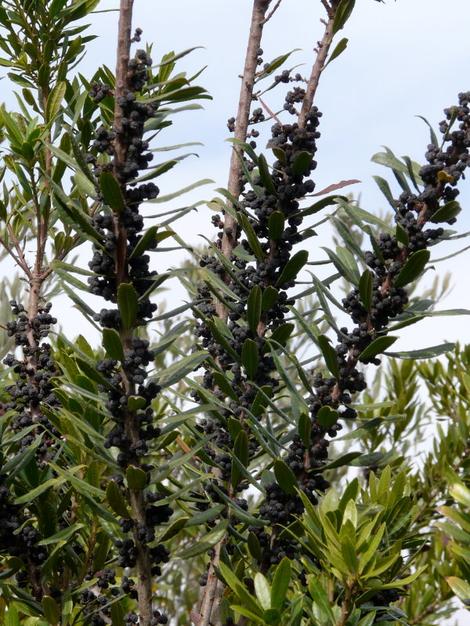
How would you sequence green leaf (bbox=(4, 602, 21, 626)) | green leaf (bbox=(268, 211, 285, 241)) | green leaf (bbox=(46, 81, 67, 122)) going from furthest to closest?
green leaf (bbox=(46, 81, 67, 122)) → green leaf (bbox=(268, 211, 285, 241)) → green leaf (bbox=(4, 602, 21, 626))

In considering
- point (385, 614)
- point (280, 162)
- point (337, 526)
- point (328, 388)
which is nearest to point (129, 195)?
point (280, 162)

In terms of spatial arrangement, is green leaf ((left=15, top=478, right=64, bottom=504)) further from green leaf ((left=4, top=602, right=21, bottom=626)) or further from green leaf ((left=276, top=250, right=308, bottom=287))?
green leaf ((left=276, top=250, right=308, bottom=287))

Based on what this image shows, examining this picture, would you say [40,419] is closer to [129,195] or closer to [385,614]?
[129,195]

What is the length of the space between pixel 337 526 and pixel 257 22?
2.88ft

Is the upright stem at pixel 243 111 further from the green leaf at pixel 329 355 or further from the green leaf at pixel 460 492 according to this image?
the green leaf at pixel 460 492

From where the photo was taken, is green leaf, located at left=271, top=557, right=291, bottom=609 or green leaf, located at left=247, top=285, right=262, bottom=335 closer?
green leaf, located at left=271, top=557, right=291, bottom=609

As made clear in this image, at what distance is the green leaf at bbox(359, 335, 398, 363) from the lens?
1192 millimetres

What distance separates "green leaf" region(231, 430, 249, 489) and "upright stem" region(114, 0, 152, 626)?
140 mm

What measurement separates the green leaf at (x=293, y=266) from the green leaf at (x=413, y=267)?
0.45 ft

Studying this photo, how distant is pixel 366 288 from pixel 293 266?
0.13 meters

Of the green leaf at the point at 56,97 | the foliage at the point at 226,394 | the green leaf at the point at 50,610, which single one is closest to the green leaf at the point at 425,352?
the foliage at the point at 226,394

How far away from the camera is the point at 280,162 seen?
1310 millimetres

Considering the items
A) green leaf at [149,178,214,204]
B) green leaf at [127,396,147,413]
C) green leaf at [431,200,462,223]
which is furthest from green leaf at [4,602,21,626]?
green leaf at [431,200,462,223]

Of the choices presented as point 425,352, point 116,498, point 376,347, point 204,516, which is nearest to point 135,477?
point 116,498
